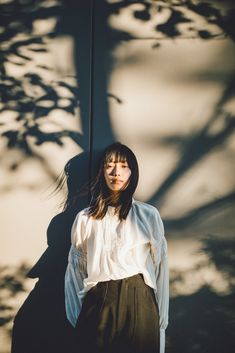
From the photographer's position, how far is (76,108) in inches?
132

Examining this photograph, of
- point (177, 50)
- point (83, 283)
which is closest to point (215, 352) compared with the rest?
point (83, 283)

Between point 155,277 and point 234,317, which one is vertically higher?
point 155,277

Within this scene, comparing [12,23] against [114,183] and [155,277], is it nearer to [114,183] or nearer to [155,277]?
[114,183]

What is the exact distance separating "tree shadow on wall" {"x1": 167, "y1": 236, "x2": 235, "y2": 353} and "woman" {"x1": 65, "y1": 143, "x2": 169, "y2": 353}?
0.48 meters

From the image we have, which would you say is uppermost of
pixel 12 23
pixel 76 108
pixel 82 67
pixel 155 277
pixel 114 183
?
pixel 12 23

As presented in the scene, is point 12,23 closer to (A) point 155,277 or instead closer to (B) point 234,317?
(A) point 155,277

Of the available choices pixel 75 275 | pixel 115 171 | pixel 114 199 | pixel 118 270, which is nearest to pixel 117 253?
pixel 118 270

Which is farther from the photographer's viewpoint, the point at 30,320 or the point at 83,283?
the point at 30,320

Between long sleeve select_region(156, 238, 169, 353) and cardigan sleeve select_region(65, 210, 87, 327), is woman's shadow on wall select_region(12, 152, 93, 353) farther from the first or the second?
long sleeve select_region(156, 238, 169, 353)

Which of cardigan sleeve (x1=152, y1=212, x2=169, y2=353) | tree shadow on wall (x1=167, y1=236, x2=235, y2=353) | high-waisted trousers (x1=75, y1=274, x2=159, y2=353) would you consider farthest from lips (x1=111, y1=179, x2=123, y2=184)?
tree shadow on wall (x1=167, y1=236, x2=235, y2=353)

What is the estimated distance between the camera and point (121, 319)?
2.53 metres

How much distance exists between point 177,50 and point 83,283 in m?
2.53

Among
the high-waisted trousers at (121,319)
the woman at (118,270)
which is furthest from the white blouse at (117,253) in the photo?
the high-waisted trousers at (121,319)

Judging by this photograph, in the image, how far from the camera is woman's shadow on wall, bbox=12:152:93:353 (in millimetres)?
3357
